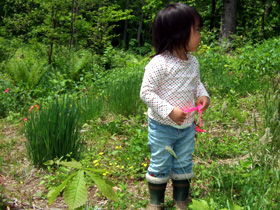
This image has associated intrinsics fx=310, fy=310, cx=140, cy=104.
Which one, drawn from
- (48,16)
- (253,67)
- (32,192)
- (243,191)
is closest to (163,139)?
(243,191)

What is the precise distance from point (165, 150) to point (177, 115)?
1.01 feet

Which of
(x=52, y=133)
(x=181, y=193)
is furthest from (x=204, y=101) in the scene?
(x=52, y=133)

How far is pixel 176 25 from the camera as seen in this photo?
1.99 m

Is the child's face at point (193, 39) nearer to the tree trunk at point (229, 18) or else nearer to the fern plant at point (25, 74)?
the fern plant at point (25, 74)

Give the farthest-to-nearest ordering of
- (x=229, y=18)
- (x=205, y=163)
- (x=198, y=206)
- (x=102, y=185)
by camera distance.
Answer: (x=229, y=18) < (x=205, y=163) < (x=198, y=206) < (x=102, y=185)

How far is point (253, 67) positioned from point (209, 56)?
4.34 feet

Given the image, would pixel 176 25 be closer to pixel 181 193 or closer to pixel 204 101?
pixel 204 101

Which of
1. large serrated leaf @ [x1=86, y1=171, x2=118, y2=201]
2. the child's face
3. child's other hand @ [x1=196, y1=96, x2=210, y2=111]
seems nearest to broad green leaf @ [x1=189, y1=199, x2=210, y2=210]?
large serrated leaf @ [x1=86, y1=171, x2=118, y2=201]

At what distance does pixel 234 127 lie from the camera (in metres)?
3.61

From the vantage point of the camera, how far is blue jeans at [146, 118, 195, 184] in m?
2.06

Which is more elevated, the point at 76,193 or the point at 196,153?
the point at 76,193

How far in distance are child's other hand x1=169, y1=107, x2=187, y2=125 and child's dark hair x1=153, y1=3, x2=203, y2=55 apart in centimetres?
43

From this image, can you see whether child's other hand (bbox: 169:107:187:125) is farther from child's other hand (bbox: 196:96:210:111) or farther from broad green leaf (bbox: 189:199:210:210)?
broad green leaf (bbox: 189:199:210:210)

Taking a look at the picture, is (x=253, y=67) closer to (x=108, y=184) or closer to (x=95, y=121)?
(x=95, y=121)
